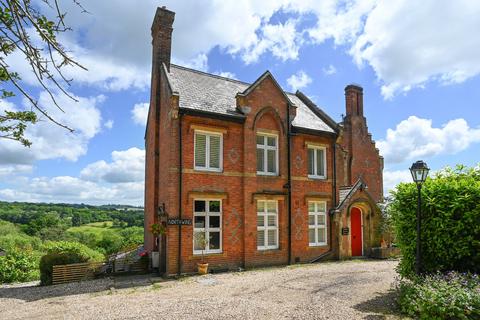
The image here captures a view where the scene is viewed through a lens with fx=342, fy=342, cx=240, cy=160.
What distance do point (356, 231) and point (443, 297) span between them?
39.8ft

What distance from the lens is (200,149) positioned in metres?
15.2

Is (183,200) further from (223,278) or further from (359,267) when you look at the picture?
(359,267)

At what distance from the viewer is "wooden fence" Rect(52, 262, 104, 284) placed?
45.1 feet

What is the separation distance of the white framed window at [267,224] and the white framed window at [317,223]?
7.18 feet

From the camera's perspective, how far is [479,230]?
9.09 meters

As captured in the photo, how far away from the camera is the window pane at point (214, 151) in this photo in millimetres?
15477

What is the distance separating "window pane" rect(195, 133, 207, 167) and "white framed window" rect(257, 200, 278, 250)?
11.1ft

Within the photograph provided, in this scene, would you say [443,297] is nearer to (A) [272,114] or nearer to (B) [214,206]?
(B) [214,206]

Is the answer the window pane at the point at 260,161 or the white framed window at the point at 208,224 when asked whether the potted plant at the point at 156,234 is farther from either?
the window pane at the point at 260,161

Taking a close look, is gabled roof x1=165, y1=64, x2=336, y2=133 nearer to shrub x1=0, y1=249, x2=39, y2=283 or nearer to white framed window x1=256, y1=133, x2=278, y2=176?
white framed window x1=256, y1=133, x2=278, y2=176

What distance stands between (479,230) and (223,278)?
862cm

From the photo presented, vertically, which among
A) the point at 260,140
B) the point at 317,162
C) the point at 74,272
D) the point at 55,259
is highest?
the point at 260,140

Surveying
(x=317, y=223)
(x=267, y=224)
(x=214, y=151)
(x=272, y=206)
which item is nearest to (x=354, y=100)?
(x=317, y=223)

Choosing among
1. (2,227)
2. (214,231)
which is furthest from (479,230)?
(2,227)
